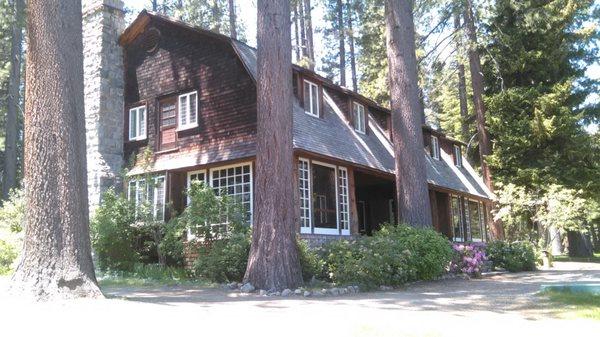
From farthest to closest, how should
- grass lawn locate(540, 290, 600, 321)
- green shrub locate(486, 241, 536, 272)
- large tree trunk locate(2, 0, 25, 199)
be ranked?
large tree trunk locate(2, 0, 25, 199) → green shrub locate(486, 241, 536, 272) → grass lawn locate(540, 290, 600, 321)

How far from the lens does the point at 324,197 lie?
15883 mm

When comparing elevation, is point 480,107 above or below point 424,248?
above

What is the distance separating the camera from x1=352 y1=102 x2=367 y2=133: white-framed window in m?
19.2

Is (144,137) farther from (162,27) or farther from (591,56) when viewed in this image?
(591,56)

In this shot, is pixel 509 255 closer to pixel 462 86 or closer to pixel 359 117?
pixel 359 117

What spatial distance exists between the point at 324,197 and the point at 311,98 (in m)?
3.24

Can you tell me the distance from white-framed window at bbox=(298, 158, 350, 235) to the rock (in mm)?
4515

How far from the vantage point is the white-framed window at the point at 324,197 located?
14.9 m

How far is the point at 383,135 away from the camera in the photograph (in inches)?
818

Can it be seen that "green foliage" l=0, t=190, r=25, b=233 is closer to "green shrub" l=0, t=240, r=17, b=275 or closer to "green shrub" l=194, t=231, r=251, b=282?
"green shrub" l=0, t=240, r=17, b=275

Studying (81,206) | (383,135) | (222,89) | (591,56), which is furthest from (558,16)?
(81,206)

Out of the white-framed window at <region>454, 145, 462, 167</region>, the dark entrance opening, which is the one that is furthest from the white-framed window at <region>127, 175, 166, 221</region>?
the white-framed window at <region>454, 145, 462, 167</region>

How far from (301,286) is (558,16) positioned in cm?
1856

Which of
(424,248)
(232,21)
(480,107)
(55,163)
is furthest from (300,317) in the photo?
(232,21)
